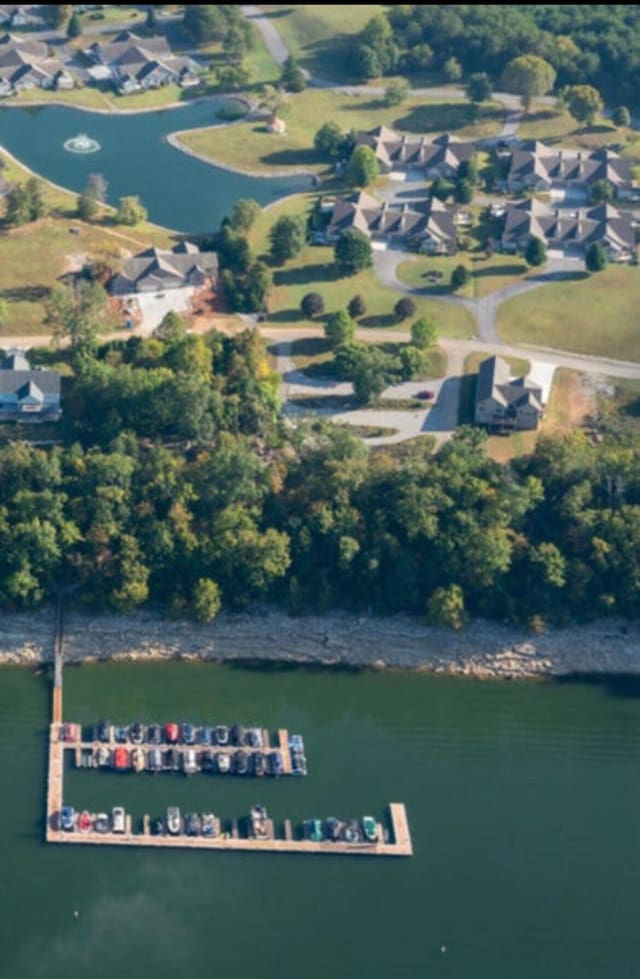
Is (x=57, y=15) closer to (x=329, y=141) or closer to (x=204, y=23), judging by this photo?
(x=204, y=23)

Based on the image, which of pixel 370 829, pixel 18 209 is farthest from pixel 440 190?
pixel 370 829

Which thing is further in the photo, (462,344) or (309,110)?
(309,110)

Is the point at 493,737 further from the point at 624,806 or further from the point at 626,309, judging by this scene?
the point at 626,309

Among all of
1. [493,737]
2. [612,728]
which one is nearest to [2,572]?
[493,737]

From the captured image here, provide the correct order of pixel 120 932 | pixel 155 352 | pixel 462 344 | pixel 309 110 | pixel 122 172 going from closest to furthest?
pixel 120 932 → pixel 155 352 → pixel 462 344 → pixel 122 172 → pixel 309 110

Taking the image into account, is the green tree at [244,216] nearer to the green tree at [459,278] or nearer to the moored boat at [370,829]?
the green tree at [459,278]

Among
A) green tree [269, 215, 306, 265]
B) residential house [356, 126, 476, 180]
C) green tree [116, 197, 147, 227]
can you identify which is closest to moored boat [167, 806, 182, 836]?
green tree [269, 215, 306, 265]

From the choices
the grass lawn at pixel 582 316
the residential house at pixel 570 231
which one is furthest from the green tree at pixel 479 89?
the grass lawn at pixel 582 316
